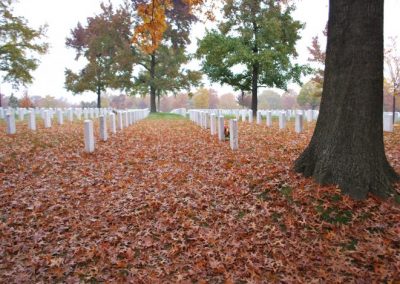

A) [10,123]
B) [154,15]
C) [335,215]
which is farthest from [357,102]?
[10,123]

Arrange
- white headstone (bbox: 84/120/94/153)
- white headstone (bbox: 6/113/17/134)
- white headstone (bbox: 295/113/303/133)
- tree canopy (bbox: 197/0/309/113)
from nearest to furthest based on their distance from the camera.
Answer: white headstone (bbox: 84/120/94/153), white headstone (bbox: 6/113/17/134), white headstone (bbox: 295/113/303/133), tree canopy (bbox: 197/0/309/113)

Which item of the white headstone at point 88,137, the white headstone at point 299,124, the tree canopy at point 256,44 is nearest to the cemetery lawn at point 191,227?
the white headstone at point 88,137

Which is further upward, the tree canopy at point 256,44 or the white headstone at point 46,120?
the tree canopy at point 256,44

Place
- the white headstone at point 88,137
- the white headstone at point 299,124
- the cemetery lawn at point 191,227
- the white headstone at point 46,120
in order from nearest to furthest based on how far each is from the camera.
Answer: the cemetery lawn at point 191,227
the white headstone at point 88,137
the white headstone at point 299,124
the white headstone at point 46,120

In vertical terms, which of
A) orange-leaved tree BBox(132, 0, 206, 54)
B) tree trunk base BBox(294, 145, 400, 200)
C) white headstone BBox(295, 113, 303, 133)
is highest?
orange-leaved tree BBox(132, 0, 206, 54)

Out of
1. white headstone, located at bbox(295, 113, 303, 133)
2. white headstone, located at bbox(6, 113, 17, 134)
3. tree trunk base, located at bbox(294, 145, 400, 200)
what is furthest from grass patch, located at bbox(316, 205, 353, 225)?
white headstone, located at bbox(6, 113, 17, 134)

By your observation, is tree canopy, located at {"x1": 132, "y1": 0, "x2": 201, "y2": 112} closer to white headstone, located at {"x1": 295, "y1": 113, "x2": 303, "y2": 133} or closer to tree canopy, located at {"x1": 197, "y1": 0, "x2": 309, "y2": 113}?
tree canopy, located at {"x1": 197, "y1": 0, "x2": 309, "y2": 113}

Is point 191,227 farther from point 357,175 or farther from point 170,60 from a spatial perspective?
point 170,60

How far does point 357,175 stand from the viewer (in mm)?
5137

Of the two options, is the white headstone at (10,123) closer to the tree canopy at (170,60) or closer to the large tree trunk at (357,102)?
the large tree trunk at (357,102)

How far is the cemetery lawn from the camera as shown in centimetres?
392

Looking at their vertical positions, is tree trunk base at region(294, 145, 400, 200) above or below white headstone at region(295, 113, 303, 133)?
below

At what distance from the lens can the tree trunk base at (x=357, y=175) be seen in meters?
5.07

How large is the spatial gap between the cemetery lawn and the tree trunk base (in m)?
0.16
